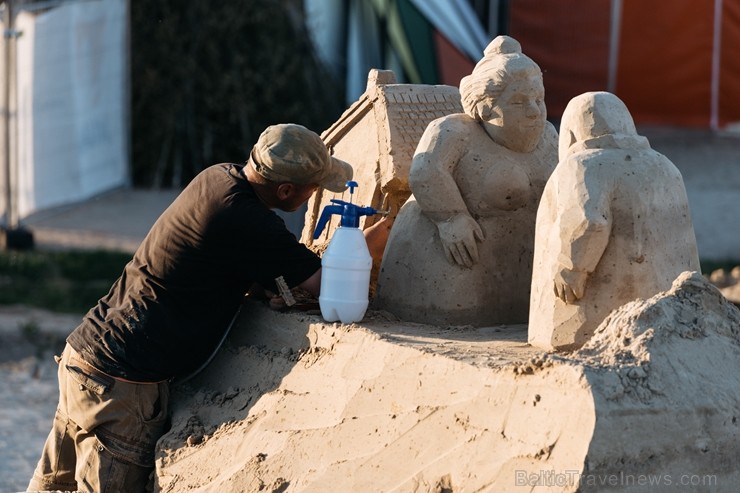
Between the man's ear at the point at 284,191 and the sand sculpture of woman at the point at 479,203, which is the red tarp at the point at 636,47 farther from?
the man's ear at the point at 284,191

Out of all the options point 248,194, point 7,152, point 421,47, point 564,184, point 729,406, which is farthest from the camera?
point 421,47

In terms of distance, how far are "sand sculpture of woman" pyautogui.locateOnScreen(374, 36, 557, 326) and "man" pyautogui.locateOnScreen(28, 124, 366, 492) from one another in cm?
33

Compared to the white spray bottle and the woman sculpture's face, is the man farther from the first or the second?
the woman sculpture's face

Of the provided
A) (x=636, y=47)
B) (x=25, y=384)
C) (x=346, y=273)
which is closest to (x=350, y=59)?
(x=636, y=47)

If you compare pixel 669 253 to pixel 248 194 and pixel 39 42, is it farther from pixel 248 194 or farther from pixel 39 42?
pixel 39 42

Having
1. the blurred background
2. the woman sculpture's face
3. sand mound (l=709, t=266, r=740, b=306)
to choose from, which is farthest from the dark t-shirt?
the blurred background

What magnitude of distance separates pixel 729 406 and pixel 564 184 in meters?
0.79

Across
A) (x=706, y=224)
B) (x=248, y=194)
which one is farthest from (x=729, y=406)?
(x=706, y=224)

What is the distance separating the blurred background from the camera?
13617 mm

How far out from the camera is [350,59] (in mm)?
14156

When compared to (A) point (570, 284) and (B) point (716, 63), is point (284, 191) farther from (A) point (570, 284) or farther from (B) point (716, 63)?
(B) point (716, 63)

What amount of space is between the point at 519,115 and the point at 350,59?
10053 millimetres

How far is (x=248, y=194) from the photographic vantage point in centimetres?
422

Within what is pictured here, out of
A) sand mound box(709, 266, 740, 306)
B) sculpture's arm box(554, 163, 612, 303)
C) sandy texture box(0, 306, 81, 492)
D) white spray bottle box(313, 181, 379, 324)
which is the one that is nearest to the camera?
sculpture's arm box(554, 163, 612, 303)
